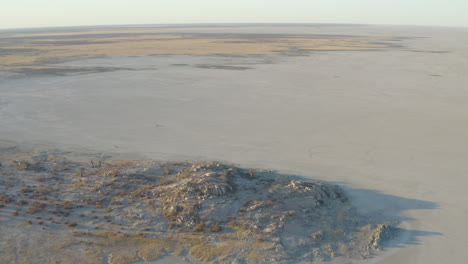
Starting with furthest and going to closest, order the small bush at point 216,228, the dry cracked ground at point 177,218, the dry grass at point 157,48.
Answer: the dry grass at point 157,48
the small bush at point 216,228
the dry cracked ground at point 177,218

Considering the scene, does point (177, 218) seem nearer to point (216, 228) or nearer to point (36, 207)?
point (216, 228)

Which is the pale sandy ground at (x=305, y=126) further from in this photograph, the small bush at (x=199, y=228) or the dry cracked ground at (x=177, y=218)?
the small bush at (x=199, y=228)

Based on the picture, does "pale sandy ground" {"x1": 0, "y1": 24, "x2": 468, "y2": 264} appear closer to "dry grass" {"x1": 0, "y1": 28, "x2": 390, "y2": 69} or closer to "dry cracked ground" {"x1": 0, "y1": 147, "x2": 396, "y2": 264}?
"dry cracked ground" {"x1": 0, "y1": 147, "x2": 396, "y2": 264}

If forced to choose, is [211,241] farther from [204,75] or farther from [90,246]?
[204,75]

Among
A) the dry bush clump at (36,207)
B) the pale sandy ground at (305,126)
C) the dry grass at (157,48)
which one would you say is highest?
the dry grass at (157,48)

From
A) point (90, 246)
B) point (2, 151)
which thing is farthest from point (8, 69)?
point (90, 246)

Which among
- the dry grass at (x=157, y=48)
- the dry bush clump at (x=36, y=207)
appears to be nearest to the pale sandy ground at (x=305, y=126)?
the dry bush clump at (x=36, y=207)

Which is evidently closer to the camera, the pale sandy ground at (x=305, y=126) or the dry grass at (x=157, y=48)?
the pale sandy ground at (x=305, y=126)
